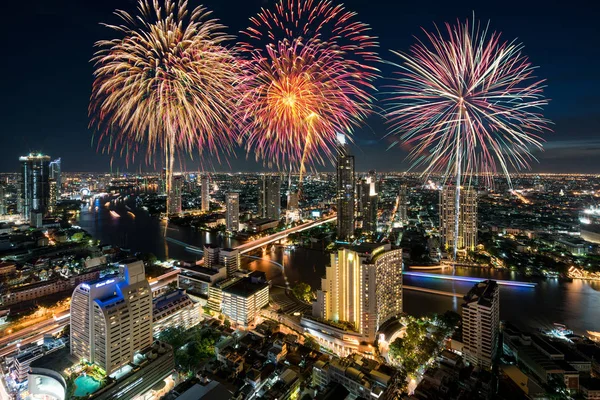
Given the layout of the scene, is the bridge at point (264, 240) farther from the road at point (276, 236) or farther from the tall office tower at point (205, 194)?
the tall office tower at point (205, 194)

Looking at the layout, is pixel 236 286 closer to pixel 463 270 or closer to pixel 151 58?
pixel 151 58

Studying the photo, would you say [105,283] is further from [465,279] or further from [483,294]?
[465,279]

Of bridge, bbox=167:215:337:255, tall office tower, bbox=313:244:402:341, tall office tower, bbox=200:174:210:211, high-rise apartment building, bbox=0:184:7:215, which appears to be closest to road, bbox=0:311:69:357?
tall office tower, bbox=313:244:402:341

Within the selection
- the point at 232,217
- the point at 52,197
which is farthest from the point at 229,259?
the point at 52,197

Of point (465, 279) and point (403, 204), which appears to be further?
point (403, 204)

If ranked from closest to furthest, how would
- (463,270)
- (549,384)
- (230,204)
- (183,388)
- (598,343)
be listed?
(183,388)
(549,384)
(598,343)
(463,270)
(230,204)

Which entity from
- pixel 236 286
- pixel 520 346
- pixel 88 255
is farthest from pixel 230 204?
pixel 520 346
